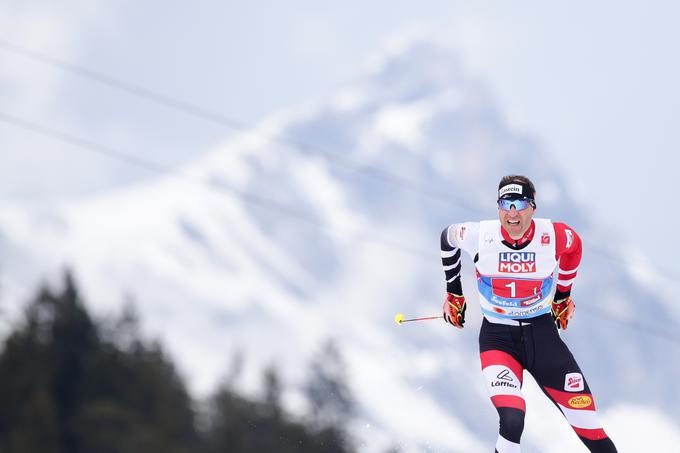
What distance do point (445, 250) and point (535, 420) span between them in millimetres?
2081

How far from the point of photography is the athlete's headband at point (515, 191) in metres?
7.82

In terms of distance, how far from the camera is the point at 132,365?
53.6 metres

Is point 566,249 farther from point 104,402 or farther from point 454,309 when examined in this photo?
point 104,402

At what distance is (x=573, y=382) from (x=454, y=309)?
3.57 ft

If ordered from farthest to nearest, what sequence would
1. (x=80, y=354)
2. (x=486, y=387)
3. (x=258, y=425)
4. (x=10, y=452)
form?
(x=258, y=425) → (x=80, y=354) → (x=10, y=452) → (x=486, y=387)

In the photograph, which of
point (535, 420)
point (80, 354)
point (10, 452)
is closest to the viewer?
point (535, 420)

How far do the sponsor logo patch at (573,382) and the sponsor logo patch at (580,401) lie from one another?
0.22 ft

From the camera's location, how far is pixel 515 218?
790 centimetres

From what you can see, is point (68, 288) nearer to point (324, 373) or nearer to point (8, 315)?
point (8, 315)

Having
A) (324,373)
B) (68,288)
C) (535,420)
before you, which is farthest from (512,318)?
(324,373)

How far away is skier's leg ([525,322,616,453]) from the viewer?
7945 millimetres

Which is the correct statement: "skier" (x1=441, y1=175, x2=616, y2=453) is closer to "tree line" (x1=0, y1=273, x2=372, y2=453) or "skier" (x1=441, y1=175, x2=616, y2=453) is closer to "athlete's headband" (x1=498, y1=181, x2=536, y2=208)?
"athlete's headband" (x1=498, y1=181, x2=536, y2=208)

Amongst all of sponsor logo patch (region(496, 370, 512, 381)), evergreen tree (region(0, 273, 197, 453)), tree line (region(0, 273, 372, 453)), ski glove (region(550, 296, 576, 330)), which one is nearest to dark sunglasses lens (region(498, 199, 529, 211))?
ski glove (region(550, 296, 576, 330))

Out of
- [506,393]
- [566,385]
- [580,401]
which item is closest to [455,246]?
[506,393]
